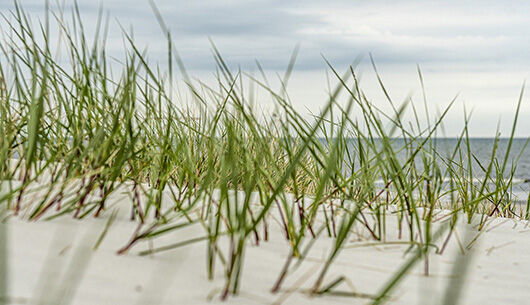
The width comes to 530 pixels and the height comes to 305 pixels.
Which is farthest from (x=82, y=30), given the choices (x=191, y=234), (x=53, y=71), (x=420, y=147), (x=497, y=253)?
(x=497, y=253)

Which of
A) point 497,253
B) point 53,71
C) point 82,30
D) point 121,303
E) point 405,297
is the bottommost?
point 497,253

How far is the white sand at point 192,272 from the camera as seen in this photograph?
2.41 ft

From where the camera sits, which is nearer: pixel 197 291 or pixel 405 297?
pixel 197 291

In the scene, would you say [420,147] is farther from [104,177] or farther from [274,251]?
[104,177]

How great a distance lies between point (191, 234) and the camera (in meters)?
0.97

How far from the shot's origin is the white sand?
29.0 inches

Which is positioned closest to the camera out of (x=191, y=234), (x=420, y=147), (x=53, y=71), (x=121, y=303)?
(x=121, y=303)

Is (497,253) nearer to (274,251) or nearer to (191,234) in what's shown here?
(274,251)

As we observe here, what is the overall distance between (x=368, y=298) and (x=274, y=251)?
0.71ft

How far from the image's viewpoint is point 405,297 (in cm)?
88

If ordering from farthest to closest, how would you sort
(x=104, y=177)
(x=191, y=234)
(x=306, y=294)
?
(x=104, y=177), (x=191, y=234), (x=306, y=294)

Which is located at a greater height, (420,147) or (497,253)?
(420,147)

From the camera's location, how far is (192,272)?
82 centimetres

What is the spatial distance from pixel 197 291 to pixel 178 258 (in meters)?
0.11
